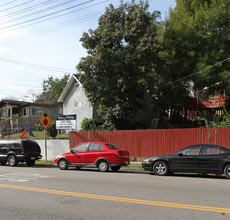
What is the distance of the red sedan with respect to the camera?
13.5m

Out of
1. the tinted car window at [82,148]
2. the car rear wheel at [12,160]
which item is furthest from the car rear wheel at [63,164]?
the car rear wheel at [12,160]

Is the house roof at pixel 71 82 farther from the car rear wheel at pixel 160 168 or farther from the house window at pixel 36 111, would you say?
the car rear wheel at pixel 160 168

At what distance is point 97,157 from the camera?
1388 centimetres

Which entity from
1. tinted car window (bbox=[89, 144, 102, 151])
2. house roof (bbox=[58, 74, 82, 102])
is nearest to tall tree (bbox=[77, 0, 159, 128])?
tinted car window (bbox=[89, 144, 102, 151])

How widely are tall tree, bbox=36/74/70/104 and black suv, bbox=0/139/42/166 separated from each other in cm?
4394

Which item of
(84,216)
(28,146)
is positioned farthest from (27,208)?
(28,146)

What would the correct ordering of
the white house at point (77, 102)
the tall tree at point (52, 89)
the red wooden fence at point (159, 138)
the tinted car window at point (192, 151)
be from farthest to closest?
the tall tree at point (52, 89), the white house at point (77, 102), the red wooden fence at point (159, 138), the tinted car window at point (192, 151)

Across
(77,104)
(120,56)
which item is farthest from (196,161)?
(77,104)

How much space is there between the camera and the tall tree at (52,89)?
62.8 m

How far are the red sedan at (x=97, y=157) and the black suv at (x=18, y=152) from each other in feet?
11.2

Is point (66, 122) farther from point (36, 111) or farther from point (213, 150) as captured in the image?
point (36, 111)

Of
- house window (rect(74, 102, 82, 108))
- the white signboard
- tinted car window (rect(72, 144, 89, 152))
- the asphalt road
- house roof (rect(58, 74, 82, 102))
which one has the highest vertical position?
house roof (rect(58, 74, 82, 102))

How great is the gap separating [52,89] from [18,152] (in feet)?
166

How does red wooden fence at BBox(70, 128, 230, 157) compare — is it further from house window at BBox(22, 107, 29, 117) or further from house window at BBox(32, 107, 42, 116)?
house window at BBox(22, 107, 29, 117)
